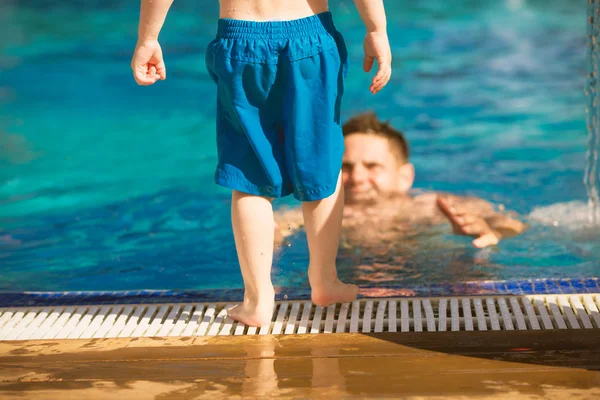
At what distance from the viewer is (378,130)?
5809 millimetres

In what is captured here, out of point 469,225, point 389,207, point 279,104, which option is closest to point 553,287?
point 279,104

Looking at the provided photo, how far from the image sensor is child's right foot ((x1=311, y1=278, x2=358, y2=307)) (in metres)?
2.96

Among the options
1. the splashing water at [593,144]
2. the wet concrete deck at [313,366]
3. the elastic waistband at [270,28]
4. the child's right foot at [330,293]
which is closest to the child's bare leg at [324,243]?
the child's right foot at [330,293]

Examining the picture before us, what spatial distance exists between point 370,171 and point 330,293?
7.82ft

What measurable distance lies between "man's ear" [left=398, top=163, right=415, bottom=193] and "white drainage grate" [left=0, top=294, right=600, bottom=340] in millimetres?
2347

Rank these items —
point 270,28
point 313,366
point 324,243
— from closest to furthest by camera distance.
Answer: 1. point 313,366
2. point 270,28
3. point 324,243

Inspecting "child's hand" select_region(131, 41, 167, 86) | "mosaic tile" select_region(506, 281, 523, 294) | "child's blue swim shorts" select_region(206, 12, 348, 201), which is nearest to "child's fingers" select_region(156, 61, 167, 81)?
"child's hand" select_region(131, 41, 167, 86)

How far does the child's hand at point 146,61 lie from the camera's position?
279cm

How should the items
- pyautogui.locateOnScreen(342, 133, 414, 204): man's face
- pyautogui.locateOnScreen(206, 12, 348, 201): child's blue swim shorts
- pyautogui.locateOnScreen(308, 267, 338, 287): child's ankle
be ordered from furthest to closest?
pyautogui.locateOnScreen(342, 133, 414, 204): man's face < pyautogui.locateOnScreen(308, 267, 338, 287): child's ankle < pyautogui.locateOnScreen(206, 12, 348, 201): child's blue swim shorts

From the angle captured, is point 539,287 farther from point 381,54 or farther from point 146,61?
point 146,61

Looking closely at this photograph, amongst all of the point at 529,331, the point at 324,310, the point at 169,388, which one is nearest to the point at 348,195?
the point at 324,310

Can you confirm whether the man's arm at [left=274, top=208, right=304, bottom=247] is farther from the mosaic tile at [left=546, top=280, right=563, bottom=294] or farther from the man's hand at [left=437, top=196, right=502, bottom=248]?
the mosaic tile at [left=546, top=280, right=563, bottom=294]

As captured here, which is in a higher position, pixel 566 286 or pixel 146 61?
pixel 146 61

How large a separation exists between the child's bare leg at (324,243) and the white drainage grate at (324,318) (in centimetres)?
4
